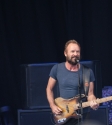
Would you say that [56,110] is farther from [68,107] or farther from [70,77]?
[70,77]

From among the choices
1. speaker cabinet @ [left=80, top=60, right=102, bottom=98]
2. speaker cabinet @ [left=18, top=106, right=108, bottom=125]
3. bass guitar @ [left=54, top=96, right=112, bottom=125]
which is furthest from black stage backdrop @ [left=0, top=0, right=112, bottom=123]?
bass guitar @ [left=54, top=96, right=112, bottom=125]

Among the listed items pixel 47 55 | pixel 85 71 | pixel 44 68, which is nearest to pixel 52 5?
pixel 47 55

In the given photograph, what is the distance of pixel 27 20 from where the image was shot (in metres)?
6.57

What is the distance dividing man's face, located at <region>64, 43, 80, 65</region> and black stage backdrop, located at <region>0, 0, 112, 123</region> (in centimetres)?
141

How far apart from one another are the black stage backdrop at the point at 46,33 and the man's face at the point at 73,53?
4.61ft

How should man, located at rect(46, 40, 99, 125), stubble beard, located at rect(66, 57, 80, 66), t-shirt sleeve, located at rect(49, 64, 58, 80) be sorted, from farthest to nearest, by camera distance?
t-shirt sleeve, located at rect(49, 64, 58, 80) < man, located at rect(46, 40, 99, 125) < stubble beard, located at rect(66, 57, 80, 66)

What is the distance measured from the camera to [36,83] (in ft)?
18.5

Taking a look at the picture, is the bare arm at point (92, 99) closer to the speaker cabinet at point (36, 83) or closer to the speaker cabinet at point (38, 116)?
the speaker cabinet at point (38, 116)

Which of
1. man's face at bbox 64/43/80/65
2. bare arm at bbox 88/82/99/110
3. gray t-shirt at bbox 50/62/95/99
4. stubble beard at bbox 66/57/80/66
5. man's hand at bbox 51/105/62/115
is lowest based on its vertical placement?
man's hand at bbox 51/105/62/115

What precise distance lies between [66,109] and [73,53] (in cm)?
64

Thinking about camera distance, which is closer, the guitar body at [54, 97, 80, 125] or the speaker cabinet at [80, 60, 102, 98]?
the guitar body at [54, 97, 80, 125]

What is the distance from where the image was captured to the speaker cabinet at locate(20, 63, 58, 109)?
5.64 metres

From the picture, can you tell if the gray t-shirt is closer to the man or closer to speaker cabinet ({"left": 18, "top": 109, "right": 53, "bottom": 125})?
the man

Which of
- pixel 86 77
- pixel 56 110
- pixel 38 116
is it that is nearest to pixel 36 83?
pixel 38 116
